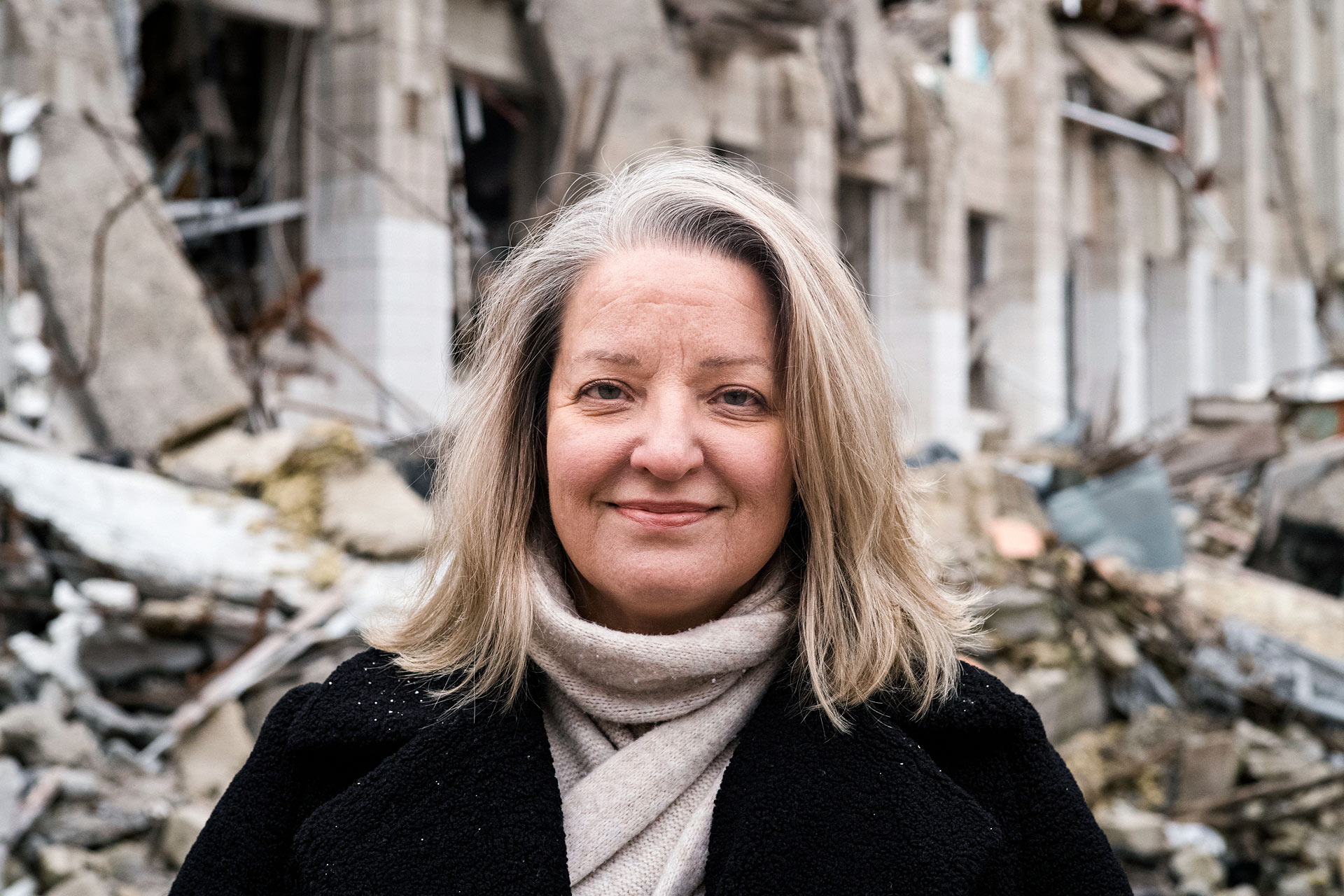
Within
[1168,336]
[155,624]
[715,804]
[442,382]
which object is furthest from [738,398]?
[1168,336]

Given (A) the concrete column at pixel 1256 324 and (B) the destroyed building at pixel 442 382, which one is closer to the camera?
(B) the destroyed building at pixel 442 382

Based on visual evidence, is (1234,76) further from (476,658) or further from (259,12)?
(476,658)

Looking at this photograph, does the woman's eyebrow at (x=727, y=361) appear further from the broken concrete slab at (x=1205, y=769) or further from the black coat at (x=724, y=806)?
the broken concrete slab at (x=1205, y=769)

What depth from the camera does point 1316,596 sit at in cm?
736

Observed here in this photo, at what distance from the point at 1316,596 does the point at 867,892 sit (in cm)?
699

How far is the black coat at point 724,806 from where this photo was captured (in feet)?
5.07

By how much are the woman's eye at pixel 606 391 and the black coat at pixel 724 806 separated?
465 mm

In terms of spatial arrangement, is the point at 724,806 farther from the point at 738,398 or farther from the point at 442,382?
the point at 442,382

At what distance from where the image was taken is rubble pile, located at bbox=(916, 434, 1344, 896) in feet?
17.0

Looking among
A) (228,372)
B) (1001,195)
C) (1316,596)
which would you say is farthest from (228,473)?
(1001,195)

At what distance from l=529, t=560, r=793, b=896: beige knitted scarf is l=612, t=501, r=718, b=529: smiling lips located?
0.16m

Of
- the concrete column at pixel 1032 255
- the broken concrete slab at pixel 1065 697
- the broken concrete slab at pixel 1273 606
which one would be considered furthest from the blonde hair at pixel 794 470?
the concrete column at pixel 1032 255

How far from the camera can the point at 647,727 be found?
1.68m

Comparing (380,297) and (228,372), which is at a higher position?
(380,297)
